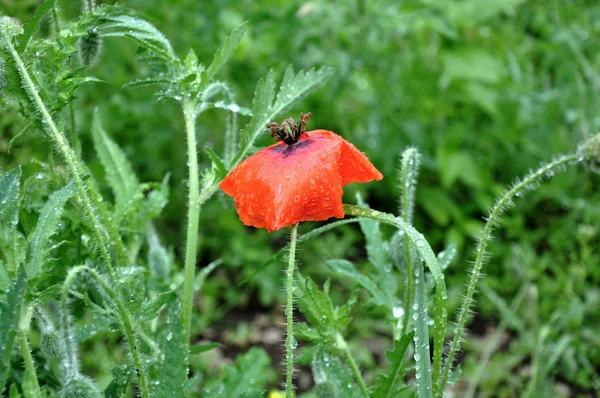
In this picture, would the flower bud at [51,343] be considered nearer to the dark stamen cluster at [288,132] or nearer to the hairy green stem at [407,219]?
the dark stamen cluster at [288,132]

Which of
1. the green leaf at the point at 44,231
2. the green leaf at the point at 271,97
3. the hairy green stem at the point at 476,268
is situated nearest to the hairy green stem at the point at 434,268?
the hairy green stem at the point at 476,268

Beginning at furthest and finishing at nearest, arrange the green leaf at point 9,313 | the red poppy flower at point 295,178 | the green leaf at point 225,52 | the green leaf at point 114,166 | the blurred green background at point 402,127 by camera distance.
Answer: the blurred green background at point 402,127 < the green leaf at point 114,166 < the green leaf at point 225,52 < the red poppy flower at point 295,178 < the green leaf at point 9,313

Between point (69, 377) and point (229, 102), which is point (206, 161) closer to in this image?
point (229, 102)

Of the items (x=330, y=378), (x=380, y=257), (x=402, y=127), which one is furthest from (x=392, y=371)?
(x=402, y=127)

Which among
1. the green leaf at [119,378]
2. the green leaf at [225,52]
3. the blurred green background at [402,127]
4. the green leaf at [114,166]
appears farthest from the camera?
the blurred green background at [402,127]

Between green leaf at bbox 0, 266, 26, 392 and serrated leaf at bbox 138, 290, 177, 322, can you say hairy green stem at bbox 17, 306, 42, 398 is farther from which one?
serrated leaf at bbox 138, 290, 177, 322

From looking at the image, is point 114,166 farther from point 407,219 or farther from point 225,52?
point 407,219
